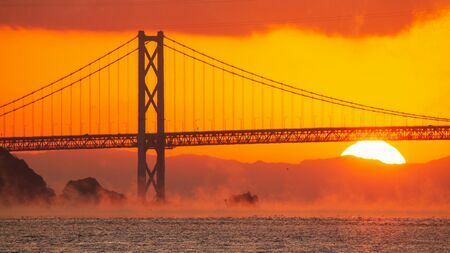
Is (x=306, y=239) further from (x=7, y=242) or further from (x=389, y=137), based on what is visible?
(x=389, y=137)

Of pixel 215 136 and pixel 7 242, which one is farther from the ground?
pixel 215 136

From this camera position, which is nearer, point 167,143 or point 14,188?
point 167,143

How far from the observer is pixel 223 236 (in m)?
102

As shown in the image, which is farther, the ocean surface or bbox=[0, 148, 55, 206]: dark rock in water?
bbox=[0, 148, 55, 206]: dark rock in water

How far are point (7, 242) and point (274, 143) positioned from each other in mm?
47215

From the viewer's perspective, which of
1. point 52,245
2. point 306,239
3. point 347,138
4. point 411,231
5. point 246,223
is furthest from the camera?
point 347,138

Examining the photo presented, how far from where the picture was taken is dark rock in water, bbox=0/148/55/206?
536ft

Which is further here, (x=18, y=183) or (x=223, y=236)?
(x=18, y=183)

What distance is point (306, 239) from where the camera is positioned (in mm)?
97688

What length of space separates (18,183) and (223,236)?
2664 inches

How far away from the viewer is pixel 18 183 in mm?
166250

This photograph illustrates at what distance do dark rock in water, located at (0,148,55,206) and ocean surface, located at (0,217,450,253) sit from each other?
30.8 m

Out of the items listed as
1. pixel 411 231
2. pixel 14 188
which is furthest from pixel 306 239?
pixel 14 188

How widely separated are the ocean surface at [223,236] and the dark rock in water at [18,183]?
101 ft
